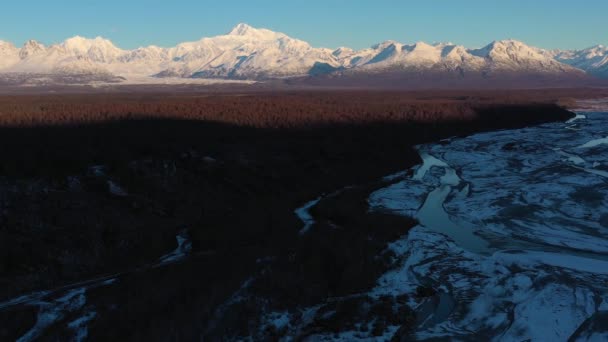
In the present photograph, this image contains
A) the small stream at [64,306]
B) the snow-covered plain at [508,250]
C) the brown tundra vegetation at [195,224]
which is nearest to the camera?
the small stream at [64,306]

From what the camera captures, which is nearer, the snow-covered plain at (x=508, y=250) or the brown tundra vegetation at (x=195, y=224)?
the snow-covered plain at (x=508, y=250)

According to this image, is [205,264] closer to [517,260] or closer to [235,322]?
[235,322]

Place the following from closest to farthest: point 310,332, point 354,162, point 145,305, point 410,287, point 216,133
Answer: point 310,332 < point 145,305 < point 410,287 < point 354,162 < point 216,133

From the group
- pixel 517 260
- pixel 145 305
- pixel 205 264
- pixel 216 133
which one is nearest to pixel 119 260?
pixel 205 264

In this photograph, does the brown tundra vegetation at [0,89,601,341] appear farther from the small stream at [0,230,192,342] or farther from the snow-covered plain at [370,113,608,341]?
the snow-covered plain at [370,113,608,341]

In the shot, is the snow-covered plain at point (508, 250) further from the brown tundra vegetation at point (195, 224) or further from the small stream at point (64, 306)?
the small stream at point (64, 306)

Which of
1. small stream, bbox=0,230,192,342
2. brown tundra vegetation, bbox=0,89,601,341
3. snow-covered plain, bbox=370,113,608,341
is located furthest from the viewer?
brown tundra vegetation, bbox=0,89,601,341

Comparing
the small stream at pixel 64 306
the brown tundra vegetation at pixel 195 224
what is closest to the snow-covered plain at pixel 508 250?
the brown tundra vegetation at pixel 195 224

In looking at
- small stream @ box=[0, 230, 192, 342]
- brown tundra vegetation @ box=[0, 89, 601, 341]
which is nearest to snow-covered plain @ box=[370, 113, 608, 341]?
brown tundra vegetation @ box=[0, 89, 601, 341]
